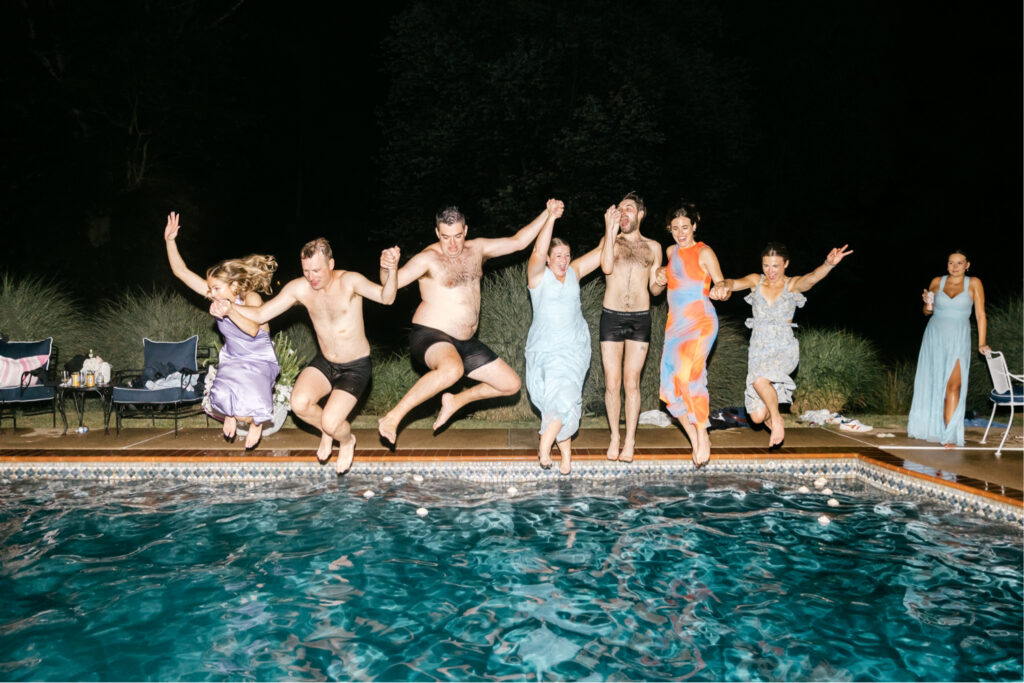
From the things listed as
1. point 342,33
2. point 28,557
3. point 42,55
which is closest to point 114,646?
point 28,557

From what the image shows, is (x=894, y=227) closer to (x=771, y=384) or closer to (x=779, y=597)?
(x=771, y=384)

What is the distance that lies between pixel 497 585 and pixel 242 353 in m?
3.34

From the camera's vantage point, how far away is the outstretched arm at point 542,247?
6297 millimetres

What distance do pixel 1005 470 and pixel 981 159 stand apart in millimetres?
25259

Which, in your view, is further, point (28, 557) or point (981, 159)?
point (981, 159)

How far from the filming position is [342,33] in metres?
36.7

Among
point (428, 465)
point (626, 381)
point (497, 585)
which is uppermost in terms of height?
point (626, 381)

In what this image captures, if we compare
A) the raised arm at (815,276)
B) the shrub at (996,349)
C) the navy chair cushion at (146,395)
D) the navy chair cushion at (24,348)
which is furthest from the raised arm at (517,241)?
the shrub at (996,349)

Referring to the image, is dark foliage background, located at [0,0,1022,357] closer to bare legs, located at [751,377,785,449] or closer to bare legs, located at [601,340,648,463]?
bare legs, located at [751,377,785,449]

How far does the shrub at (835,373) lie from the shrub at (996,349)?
1.22 metres

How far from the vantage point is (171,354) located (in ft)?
30.3

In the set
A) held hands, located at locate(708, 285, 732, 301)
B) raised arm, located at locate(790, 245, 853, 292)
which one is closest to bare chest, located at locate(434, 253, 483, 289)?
held hands, located at locate(708, 285, 732, 301)

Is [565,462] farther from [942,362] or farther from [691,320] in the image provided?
[942,362]

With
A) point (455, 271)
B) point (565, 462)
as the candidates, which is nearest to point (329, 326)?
point (455, 271)
